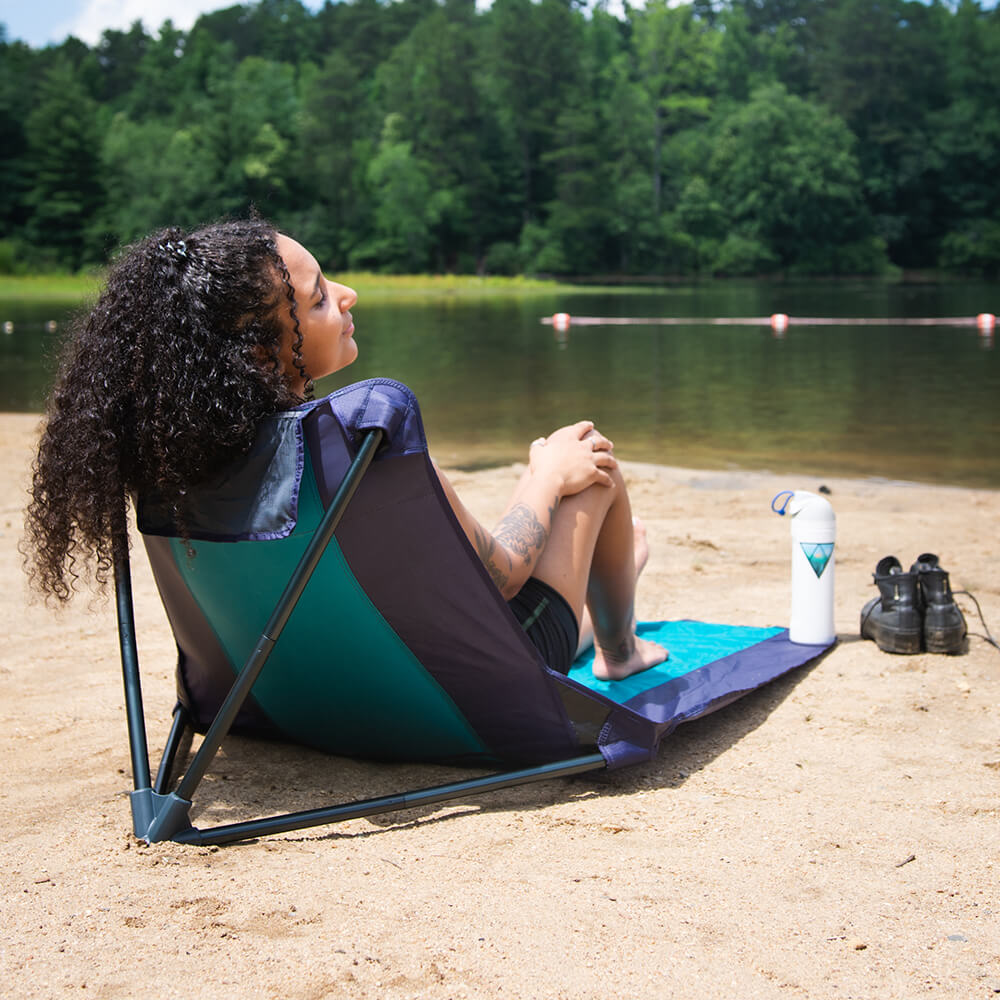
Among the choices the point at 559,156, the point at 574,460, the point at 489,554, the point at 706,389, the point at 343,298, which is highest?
the point at 559,156

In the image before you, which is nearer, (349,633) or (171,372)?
(171,372)

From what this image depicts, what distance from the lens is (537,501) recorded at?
8.51ft

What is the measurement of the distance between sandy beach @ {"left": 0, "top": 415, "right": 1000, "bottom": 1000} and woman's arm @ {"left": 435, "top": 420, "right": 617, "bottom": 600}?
0.51 metres

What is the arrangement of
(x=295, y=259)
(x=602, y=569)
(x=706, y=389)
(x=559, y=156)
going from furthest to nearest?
(x=559, y=156) → (x=706, y=389) → (x=602, y=569) → (x=295, y=259)

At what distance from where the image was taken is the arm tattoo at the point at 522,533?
8.25 ft

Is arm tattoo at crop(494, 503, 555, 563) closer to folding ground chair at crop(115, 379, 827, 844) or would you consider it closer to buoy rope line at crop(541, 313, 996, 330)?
folding ground chair at crop(115, 379, 827, 844)

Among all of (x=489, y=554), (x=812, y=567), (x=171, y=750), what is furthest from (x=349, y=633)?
(x=812, y=567)

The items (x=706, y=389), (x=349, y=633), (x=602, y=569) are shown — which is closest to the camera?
(x=349, y=633)

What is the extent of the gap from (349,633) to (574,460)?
69 cm

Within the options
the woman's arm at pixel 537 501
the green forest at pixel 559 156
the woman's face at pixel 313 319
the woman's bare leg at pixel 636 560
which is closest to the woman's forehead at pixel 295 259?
the woman's face at pixel 313 319

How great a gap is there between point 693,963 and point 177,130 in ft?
222

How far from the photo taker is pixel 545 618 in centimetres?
262

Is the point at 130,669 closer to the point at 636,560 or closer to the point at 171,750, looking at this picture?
the point at 171,750

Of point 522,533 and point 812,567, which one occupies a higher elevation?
point 522,533
